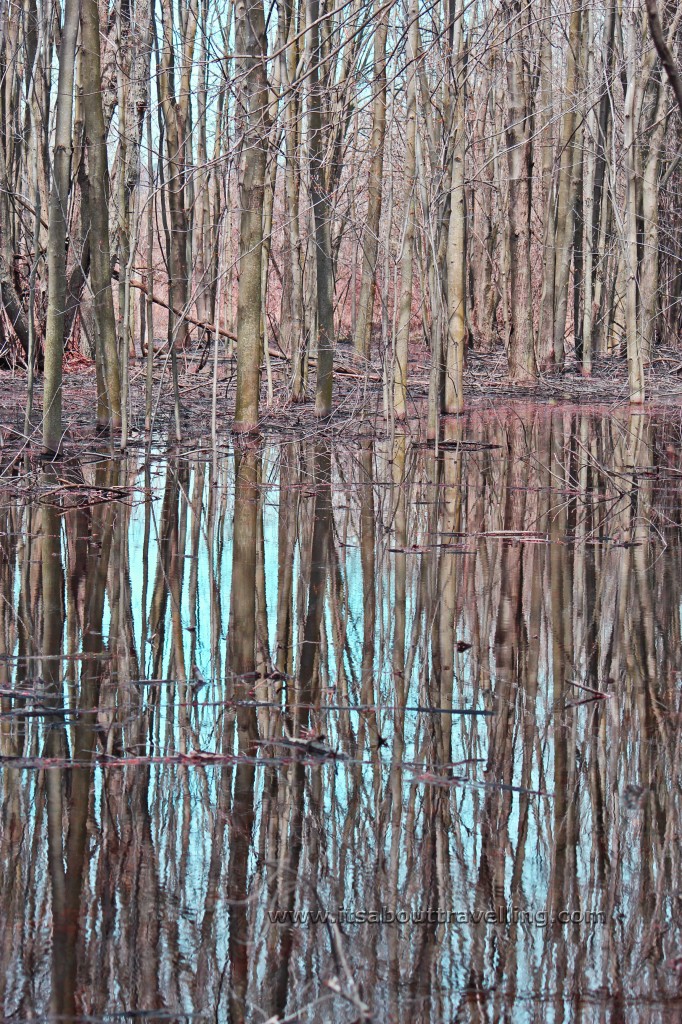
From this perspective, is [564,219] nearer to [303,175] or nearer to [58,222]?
[303,175]

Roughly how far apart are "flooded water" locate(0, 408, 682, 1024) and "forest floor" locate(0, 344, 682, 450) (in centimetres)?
A: 463

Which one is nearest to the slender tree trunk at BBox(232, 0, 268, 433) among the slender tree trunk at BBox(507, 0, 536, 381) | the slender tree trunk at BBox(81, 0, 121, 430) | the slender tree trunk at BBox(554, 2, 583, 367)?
the slender tree trunk at BBox(81, 0, 121, 430)

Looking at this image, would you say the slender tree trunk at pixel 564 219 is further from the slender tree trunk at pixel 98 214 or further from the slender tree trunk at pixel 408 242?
the slender tree trunk at pixel 98 214

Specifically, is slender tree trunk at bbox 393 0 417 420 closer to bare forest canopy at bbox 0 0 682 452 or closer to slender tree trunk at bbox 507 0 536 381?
bare forest canopy at bbox 0 0 682 452

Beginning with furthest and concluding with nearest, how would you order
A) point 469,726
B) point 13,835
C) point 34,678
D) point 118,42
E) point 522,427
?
point 522,427, point 118,42, point 34,678, point 469,726, point 13,835

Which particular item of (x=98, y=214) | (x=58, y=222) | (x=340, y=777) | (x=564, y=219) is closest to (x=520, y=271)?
(x=564, y=219)

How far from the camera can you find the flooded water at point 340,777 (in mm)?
2359

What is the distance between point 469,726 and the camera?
12.5 ft

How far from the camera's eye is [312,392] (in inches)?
Result: 690

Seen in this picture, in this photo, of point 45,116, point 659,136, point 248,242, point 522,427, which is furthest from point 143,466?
point 659,136

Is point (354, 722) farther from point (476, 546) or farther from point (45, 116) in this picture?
point (45, 116)

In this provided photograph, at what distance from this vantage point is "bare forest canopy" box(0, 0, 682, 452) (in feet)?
28.9

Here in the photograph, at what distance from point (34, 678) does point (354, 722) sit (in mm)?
1199

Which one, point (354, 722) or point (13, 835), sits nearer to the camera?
point (13, 835)
